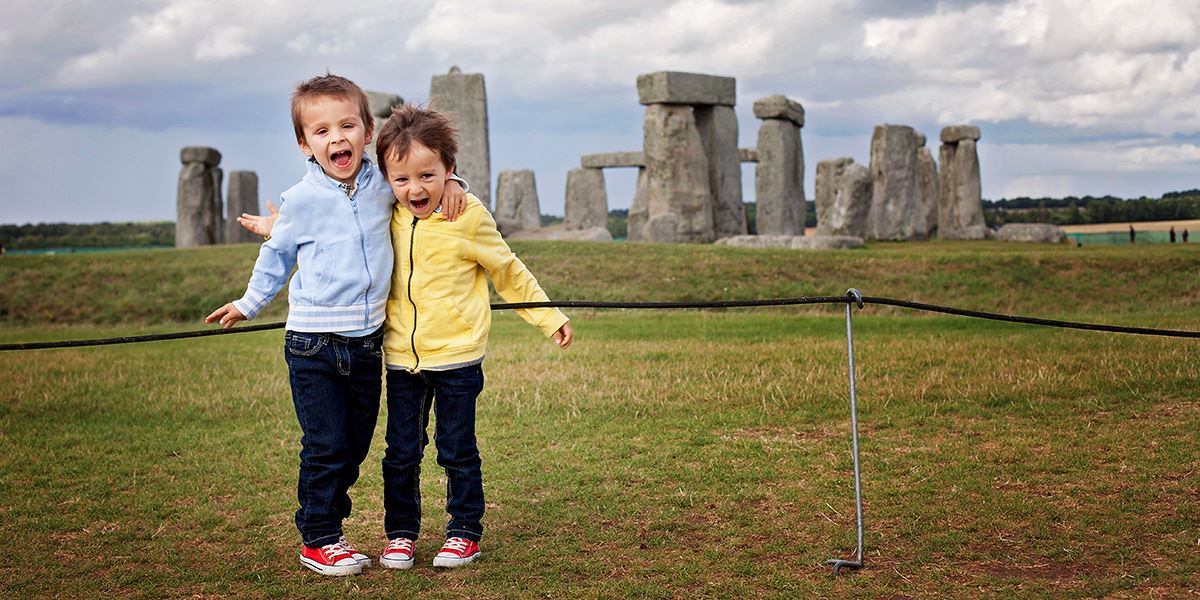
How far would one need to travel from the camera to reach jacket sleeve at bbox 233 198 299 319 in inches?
182

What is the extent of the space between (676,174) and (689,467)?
16.8 m

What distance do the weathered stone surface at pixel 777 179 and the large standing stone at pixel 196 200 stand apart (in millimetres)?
12619

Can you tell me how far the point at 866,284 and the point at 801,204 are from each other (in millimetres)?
10244

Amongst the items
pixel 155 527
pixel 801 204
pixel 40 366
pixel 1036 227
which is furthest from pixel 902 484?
pixel 1036 227

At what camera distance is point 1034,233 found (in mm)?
26969

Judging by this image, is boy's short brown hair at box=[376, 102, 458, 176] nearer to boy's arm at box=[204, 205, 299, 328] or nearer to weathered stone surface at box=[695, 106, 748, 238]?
boy's arm at box=[204, 205, 299, 328]

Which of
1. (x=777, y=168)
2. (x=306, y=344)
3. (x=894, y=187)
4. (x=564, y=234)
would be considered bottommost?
(x=306, y=344)

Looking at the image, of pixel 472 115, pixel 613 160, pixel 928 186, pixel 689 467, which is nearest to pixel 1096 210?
pixel 928 186

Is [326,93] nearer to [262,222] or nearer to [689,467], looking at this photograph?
[262,222]

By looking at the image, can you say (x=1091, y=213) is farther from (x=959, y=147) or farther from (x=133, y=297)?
(x=133, y=297)

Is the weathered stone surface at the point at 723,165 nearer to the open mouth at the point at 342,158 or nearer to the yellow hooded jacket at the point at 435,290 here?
the yellow hooded jacket at the point at 435,290

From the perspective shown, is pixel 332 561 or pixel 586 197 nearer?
pixel 332 561

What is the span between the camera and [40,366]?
36.4 feet

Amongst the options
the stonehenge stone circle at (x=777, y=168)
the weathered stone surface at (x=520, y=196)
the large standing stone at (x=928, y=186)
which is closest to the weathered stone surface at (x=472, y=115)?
the stonehenge stone circle at (x=777, y=168)
